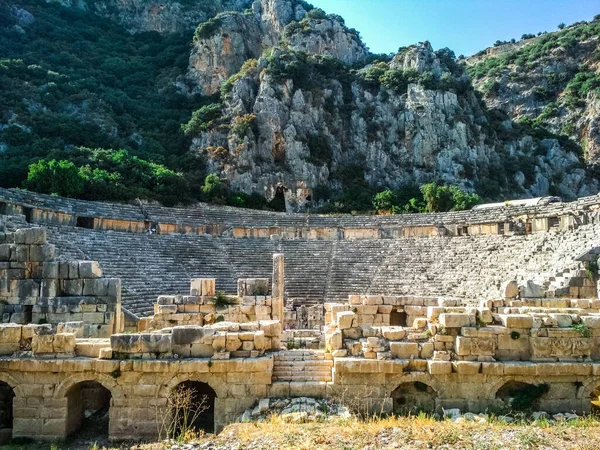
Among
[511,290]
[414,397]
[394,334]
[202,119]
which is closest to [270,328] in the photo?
[394,334]

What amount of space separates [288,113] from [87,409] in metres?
42.1

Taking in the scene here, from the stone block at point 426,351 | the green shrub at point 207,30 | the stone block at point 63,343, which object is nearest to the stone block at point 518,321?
the stone block at point 426,351

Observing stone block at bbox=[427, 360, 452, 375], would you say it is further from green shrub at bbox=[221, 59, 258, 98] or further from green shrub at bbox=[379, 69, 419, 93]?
green shrub at bbox=[379, 69, 419, 93]

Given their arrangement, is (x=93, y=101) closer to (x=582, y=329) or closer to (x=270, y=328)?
(x=270, y=328)

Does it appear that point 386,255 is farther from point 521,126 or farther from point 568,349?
point 521,126

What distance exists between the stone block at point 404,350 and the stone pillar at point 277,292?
5240 mm

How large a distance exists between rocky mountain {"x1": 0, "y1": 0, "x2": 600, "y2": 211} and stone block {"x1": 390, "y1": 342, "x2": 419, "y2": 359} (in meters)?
33.5

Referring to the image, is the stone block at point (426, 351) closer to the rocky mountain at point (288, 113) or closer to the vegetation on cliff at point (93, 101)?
the vegetation on cliff at point (93, 101)

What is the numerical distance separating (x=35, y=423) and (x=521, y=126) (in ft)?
195

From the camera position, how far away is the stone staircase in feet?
28.9

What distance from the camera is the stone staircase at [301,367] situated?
8.80m

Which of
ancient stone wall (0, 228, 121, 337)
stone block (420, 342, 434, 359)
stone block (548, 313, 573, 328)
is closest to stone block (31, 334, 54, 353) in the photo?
ancient stone wall (0, 228, 121, 337)

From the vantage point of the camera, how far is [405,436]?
239 inches

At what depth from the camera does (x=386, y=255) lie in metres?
25.2
